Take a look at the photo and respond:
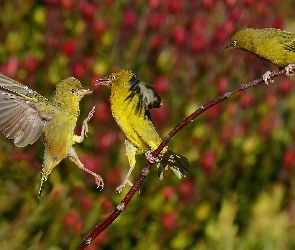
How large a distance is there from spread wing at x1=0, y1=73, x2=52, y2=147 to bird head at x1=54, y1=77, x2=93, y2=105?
55 millimetres

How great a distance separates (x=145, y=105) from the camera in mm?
1016

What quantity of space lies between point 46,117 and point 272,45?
100 centimetres

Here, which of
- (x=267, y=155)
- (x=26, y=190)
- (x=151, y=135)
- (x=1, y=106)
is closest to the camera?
(x=1, y=106)

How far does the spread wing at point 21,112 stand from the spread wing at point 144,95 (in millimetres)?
156

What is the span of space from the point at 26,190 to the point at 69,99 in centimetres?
348

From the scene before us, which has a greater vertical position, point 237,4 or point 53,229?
point 237,4

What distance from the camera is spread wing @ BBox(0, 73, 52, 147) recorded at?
0.99 metres

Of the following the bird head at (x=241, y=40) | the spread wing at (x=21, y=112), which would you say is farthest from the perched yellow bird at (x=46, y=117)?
the bird head at (x=241, y=40)

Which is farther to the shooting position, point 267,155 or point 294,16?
point 294,16

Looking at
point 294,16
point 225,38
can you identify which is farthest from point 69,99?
point 294,16

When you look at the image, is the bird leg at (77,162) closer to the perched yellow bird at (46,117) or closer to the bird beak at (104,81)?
the perched yellow bird at (46,117)

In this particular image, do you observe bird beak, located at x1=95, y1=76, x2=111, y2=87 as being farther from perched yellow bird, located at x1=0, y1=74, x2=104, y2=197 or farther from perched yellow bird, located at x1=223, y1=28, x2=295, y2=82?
perched yellow bird, located at x1=223, y1=28, x2=295, y2=82

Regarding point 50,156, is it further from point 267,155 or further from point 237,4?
point 267,155

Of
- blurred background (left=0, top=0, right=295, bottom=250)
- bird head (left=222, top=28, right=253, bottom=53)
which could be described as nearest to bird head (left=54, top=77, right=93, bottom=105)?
bird head (left=222, top=28, right=253, bottom=53)
